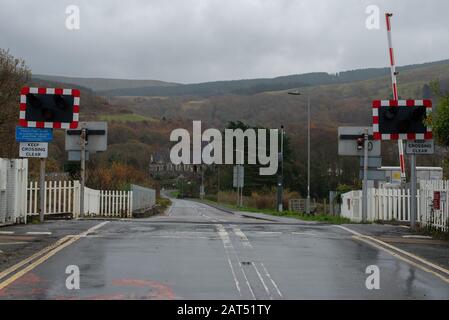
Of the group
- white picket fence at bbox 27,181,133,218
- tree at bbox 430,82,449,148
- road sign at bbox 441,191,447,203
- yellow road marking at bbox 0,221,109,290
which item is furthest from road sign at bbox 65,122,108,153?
tree at bbox 430,82,449,148

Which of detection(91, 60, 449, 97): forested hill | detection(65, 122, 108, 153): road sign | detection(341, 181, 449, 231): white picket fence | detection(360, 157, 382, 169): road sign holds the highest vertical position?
detection(91, 60, 449, 97): forested hill

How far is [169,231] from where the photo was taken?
16.0m

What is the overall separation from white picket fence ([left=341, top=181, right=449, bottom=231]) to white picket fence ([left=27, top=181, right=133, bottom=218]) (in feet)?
36.2

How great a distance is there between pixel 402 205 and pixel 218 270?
15.4 metres

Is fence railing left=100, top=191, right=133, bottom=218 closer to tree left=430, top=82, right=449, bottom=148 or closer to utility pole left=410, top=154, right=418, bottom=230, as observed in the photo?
utility pole left=410, top=154, right=418, bottom=230

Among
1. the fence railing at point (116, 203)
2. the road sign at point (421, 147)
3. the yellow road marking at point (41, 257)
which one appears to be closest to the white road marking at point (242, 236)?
the yellow road marking at point (41, 257)

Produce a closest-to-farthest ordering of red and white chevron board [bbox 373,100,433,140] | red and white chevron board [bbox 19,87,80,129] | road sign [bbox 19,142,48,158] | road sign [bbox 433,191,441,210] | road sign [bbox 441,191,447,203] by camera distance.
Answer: road sign [bbox 441,191,447,203], road sign [bbox 433,191,441,210], red and white chevron board [bbox 373,100,433,140], red and white chevron board [bbox 19,87,80,129], road sign [bbox 19,142,48,158]

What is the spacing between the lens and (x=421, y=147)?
19328 mm

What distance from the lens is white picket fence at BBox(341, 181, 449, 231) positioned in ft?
57.5

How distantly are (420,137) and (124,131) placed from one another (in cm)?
9157

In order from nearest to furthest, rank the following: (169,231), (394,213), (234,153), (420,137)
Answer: (169,231) < (420,137) < (394,213) < (234,153)

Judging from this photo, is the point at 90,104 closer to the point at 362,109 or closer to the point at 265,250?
the point at 362,109

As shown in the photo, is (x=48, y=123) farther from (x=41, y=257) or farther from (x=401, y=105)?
(x=401, y=105)
